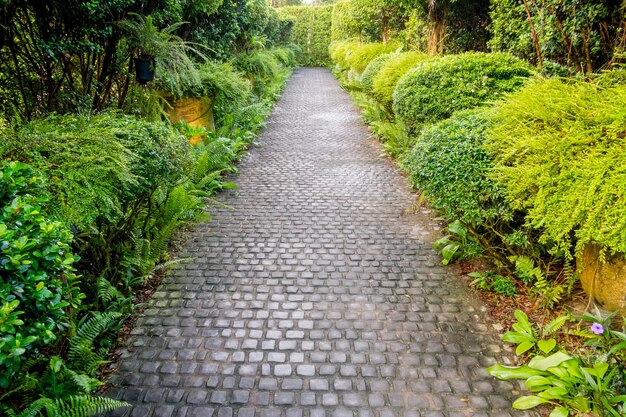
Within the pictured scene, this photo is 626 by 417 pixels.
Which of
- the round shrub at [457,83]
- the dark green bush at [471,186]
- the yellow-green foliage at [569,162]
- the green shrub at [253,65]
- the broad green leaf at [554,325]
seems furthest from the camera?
the green shrub at [253,65]

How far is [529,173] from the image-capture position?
2832mm

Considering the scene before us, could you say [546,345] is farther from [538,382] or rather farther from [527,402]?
[527,402]

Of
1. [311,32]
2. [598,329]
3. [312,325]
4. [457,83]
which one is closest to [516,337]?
[598,329]

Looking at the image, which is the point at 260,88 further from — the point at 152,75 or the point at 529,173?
the point at 529,173

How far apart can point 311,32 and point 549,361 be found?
29.4 metres

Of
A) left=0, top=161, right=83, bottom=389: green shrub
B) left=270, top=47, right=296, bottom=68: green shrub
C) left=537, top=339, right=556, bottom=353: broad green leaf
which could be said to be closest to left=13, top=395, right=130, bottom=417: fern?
left=0, top=161, right=83, bottom=389: green shrub

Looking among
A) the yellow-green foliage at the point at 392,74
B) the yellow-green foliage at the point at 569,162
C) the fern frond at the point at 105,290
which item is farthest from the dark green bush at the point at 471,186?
the yellow-green foliage at the point at 392,74

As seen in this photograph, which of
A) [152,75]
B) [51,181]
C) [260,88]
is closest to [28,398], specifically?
[51,181]

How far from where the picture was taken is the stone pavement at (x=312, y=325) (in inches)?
101

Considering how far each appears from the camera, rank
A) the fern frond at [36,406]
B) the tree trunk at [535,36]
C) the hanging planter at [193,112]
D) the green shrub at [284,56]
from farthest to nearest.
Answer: the green shrub at [284,56]
the hanging planter at [193,112]
the tree trunk at [535,36]
the fern frond at [36,406]

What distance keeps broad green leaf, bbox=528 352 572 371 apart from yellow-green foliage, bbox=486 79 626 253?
74 cm

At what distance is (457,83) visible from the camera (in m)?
5.61

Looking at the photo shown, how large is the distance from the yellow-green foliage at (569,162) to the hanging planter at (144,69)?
4147 mm

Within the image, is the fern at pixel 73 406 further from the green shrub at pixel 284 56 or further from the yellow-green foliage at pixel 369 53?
the green shrub at pixel 284 56
